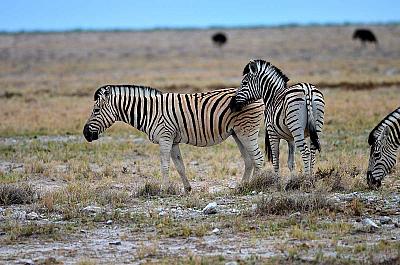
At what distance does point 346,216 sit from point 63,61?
4521 cm

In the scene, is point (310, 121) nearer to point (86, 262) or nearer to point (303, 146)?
point (303, 146)

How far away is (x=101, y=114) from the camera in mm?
11812

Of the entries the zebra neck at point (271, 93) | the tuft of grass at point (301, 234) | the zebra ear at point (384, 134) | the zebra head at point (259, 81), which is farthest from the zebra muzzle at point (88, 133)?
the tuft of grass at point (301, 234)

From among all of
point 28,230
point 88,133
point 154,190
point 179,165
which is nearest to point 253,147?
point 179,165

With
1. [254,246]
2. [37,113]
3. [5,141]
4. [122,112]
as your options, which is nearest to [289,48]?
[37,113]

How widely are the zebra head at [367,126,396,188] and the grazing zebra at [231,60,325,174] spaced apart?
0.80m

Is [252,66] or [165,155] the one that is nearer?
[165,155]

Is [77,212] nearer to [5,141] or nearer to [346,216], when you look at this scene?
[346,216]

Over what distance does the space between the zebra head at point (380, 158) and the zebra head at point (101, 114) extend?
4078 mm

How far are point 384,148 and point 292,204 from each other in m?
2.18

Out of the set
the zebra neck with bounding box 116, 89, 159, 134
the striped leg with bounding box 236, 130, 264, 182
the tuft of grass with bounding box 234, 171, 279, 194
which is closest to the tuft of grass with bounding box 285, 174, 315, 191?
the tuft of grass with bounding box 234, 171, 279, 194

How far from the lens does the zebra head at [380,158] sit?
10.5 metres

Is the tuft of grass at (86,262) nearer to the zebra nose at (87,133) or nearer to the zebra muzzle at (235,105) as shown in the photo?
the zebra muzzle at (235,105)

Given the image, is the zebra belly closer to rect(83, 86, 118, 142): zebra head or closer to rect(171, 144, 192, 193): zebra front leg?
rect(171, 144, 192, 193): zebra front leg
